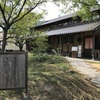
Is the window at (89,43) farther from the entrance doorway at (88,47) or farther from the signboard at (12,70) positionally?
the signboard at (12,70)

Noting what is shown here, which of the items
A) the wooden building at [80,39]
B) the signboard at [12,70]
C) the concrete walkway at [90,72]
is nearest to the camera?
the signboard at [12,70]

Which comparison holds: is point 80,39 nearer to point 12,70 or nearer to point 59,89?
point 59,89

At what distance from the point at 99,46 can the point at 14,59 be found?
19.0 m

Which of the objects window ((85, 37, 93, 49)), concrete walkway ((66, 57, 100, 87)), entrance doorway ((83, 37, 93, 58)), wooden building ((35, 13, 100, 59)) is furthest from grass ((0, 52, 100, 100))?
entrance doorway ((83, 37, 93, 58))

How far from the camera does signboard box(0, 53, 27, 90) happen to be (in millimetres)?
A: 7254

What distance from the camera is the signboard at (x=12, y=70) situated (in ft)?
23.8

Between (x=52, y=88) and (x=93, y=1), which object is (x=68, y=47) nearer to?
(x=93, y=1)

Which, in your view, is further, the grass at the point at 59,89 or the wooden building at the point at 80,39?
the wooden building at the point at 80,39

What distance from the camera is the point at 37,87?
8.39 m

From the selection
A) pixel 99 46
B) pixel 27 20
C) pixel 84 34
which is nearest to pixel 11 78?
pixel 27 20

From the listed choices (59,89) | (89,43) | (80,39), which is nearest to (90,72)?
(59,89)

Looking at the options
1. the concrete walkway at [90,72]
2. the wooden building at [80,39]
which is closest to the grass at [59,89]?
the concrete walkway at [90,72]

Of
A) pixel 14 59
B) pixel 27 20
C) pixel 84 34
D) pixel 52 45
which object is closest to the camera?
pixel 14 59

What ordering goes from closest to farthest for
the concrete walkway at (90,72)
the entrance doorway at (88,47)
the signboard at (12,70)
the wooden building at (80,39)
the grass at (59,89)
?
the signboard at (12,70) → the grass at (59,89) → the concrete walkway at (90,72) → the wooden building at (80,39) → the entrance doorway at (88,47)
